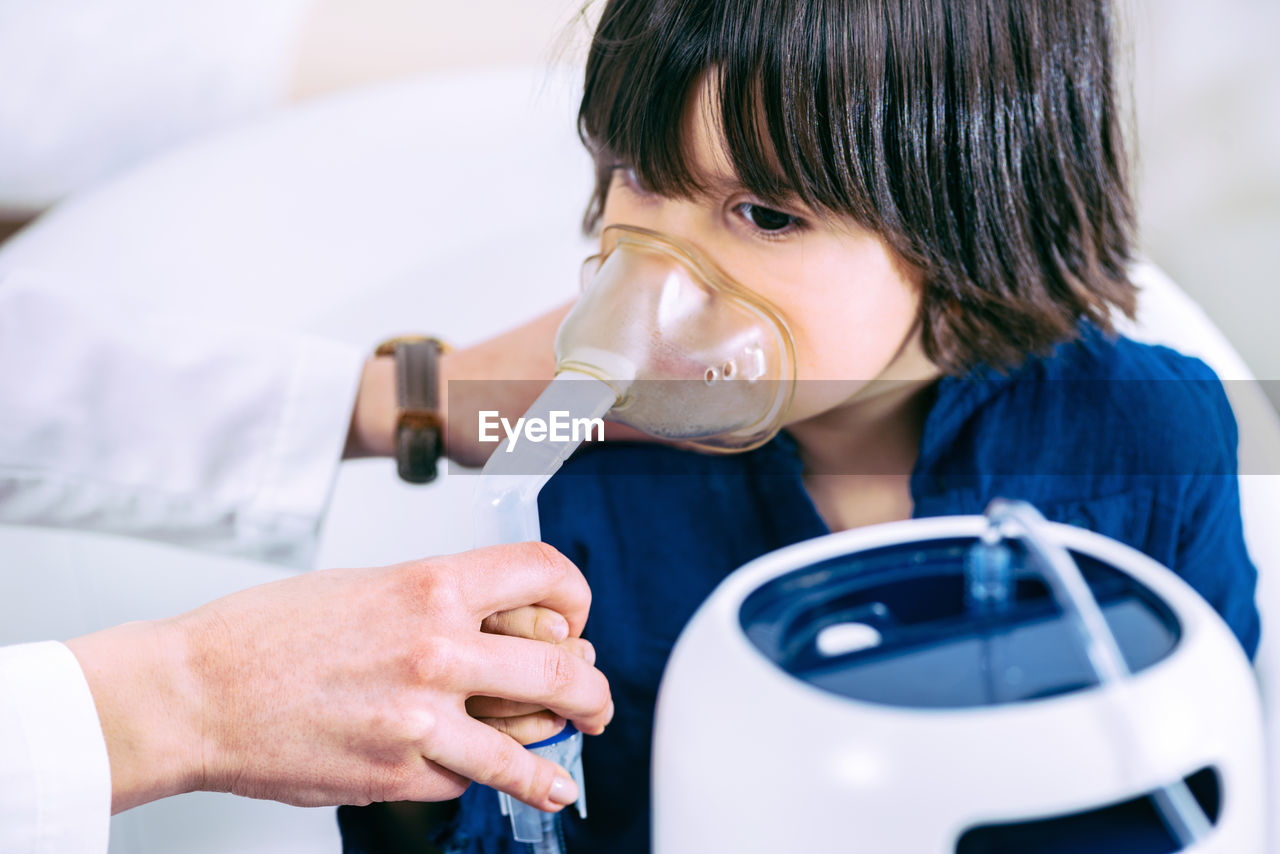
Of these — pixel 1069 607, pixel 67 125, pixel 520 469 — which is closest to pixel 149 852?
pixel 520 469

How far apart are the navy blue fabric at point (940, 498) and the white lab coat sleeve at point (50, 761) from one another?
130 millimetres

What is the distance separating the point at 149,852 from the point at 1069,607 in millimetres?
353

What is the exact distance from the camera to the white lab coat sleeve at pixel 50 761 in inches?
12.7

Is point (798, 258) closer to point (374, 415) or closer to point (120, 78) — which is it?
point (374, 415)

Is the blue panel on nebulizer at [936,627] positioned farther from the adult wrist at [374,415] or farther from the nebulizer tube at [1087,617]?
the adult wrist at [374,415]

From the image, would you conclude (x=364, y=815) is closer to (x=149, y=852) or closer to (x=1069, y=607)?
(x=149, y=852)

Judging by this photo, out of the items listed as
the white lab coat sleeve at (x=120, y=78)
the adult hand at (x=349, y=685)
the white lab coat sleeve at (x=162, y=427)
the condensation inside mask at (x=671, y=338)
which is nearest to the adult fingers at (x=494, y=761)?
the adult hand at (x=349, y=685)

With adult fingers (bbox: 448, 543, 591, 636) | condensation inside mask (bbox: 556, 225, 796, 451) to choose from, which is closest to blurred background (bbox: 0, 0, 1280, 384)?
condensation inside mask (bbox: 556, 225, 796, 451)

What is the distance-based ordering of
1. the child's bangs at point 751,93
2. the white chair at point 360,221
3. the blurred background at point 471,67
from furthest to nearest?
the white chair at point 360,221 → the blurred background at point 471,67 → the child's bangs at point 751,93

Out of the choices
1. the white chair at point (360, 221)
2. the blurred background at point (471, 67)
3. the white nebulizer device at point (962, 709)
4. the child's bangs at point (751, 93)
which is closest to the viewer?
the white nebulizer device at point (962, 709)

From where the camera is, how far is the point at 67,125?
87 centimetres

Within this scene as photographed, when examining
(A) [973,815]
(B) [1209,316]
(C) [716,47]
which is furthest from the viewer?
(B) [1209,316]

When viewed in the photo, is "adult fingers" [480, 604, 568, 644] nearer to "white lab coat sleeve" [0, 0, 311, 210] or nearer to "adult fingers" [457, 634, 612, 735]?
"adult fingers" [457, 634, 612, 735]

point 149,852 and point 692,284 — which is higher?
point 692,284
